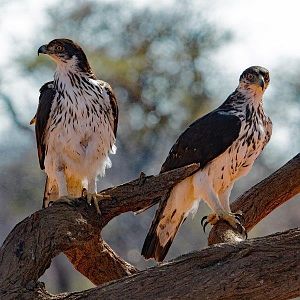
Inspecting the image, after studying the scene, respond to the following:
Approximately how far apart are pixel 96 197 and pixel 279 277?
1.35 meters

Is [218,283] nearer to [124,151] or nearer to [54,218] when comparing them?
[54,218]

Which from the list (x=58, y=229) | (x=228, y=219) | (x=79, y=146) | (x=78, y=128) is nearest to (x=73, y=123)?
(x=78, y=128)

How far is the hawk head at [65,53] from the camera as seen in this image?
7.48 m

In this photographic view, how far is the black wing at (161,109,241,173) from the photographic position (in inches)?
301

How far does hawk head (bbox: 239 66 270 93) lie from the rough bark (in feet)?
3.73

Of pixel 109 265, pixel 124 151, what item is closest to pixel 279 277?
pixel 109 265

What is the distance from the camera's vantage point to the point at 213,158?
25.2ft

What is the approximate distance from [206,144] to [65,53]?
104 centimetres

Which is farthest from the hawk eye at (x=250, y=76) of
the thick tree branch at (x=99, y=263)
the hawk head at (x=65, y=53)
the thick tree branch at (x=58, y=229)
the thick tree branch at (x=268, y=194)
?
the thick tree branch at (x=99, y=263)

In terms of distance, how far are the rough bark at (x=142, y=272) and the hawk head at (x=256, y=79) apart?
3.73ft

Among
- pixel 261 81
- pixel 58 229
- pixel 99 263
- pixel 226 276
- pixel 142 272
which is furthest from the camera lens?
pixel 261 81

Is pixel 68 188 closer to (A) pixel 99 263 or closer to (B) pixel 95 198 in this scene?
(A) pixel 99 263

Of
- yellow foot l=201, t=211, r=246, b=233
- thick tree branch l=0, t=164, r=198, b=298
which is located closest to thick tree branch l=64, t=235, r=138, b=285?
thick tree branch l=0, t=164, r=198, b=298

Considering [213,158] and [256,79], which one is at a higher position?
[256,79]
